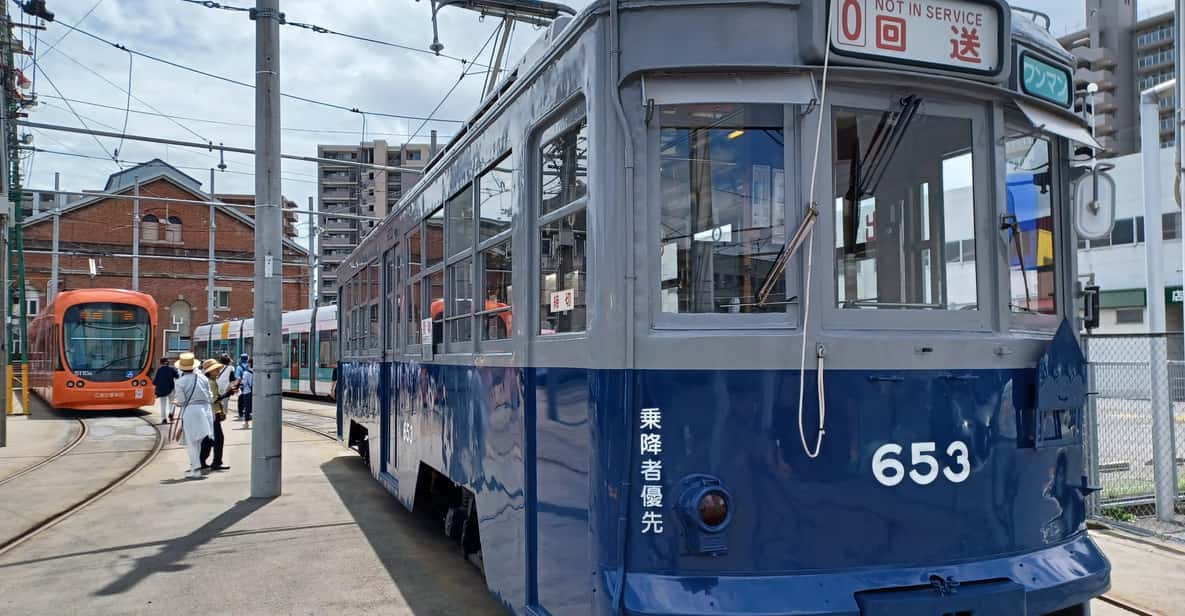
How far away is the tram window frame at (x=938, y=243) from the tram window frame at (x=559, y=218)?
0.83 meters

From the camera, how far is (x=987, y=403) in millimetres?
3434

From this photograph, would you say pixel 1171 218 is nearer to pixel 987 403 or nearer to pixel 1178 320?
pixel 1178 320

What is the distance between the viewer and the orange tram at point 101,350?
21.2 meters

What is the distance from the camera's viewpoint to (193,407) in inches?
430

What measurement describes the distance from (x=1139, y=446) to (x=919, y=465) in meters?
8.98

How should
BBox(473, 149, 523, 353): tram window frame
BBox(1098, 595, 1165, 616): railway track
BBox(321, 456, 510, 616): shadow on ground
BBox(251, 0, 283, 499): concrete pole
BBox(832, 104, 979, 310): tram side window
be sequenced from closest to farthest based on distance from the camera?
BBox(832, 104, 979, 310): tram side window, BBox(473, 149, 523, 353): tram window frame, BBox(1098, 595, 1165, 616): railway track, BBox(321, 456, 510, 616): shadow on ground, BBox(251, 0, 283, 499): concrete pole

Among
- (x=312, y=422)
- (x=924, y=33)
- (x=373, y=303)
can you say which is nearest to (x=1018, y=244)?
(x=924, y=33)

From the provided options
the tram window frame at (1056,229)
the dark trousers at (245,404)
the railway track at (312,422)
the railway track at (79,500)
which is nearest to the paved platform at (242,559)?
the railway track at (79,500)

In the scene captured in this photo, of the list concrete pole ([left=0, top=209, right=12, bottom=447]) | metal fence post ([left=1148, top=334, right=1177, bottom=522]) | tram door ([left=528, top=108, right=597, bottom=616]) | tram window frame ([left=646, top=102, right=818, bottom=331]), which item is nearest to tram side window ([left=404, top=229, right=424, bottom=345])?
tram door ([left=528, top=108, right=597, bottom=616])

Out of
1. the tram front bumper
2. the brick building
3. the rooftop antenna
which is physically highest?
the brick building

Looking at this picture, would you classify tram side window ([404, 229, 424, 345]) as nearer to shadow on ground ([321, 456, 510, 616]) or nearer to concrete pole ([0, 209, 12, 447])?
shadow on ground ([321, 456, 510, 616])

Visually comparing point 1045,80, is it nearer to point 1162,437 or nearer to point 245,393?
point 1162,437

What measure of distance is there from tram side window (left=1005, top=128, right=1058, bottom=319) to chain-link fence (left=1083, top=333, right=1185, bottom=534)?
2744 mm

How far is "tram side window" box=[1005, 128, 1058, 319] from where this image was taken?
3.64 m
